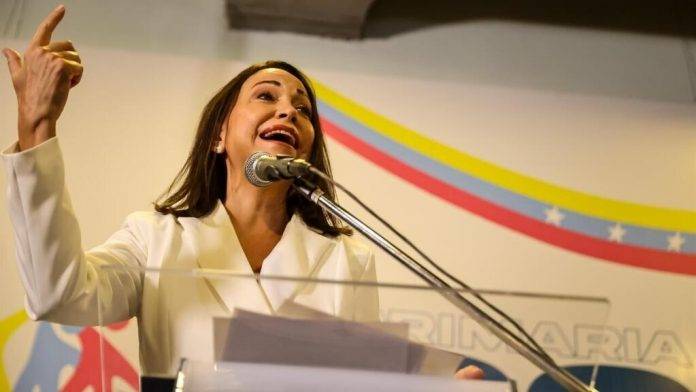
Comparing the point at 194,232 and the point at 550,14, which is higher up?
the point at 550,14

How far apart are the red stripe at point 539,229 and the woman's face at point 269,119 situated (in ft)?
2.28

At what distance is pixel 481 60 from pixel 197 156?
57.8 inches

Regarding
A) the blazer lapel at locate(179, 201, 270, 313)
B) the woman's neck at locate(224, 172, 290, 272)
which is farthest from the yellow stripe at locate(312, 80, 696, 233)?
the blazer lapel at locate(179, 201, 270, 313)

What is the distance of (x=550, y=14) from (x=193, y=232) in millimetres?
2052

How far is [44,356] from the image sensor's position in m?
1.81

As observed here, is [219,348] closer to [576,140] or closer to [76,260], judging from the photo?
[76,260]

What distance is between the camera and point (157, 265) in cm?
120

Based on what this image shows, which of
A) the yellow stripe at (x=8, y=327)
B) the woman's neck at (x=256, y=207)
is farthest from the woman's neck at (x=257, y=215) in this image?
the yellow stripe at (x=8, y=327)

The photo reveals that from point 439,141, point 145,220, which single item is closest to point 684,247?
point 439,141

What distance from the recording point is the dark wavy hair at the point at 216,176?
141 cm

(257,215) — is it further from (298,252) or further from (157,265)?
(157,265)

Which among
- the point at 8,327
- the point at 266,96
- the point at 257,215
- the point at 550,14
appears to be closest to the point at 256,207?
the point at 257,215

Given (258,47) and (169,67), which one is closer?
(169,67)

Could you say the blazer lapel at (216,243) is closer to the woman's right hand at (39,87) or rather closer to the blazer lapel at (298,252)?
the blazer lapel at (298,252)
